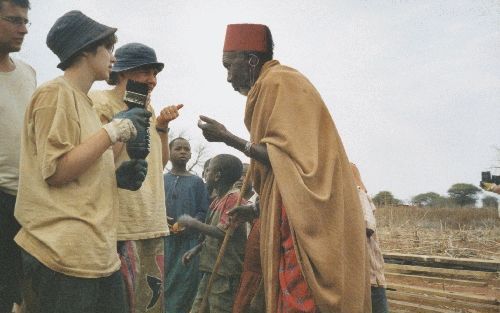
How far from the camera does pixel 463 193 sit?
224 ft

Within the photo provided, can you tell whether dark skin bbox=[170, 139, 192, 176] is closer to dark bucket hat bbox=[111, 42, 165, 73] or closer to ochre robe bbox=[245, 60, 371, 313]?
dark bucket hat bbox=[111, 42, 165, 73]

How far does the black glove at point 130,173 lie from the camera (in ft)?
6.54

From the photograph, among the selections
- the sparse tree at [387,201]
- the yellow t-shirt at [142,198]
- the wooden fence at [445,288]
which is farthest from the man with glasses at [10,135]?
the sparse tree at [387,201]

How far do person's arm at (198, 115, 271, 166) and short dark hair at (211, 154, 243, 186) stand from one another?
6.65 ft

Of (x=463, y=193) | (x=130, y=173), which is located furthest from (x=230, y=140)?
(x=463, y=193)

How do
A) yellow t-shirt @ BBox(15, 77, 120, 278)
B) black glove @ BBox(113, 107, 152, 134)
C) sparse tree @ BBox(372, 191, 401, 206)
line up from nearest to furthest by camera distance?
yellow t-shirt @ BBox(15, 77, 120, 278), black glove @ BBox(113, 107, 152, 134), sparse tree @ BBox(372, 191, 401, 206)

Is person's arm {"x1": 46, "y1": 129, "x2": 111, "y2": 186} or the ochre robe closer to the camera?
person's arm {"x1": 46, "y1": 129, "x2": 111, "y2": 186}

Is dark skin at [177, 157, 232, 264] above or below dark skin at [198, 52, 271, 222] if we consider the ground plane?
below

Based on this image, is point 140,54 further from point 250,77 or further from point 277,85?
point 277,85

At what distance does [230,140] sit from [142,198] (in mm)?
607

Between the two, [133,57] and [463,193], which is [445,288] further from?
[463,193]

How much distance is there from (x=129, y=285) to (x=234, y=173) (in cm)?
220

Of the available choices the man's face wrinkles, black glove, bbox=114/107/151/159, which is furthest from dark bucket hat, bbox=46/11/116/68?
the man's face wrinkles

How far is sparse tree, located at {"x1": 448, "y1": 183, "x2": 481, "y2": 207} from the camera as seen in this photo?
6557 centimetres
